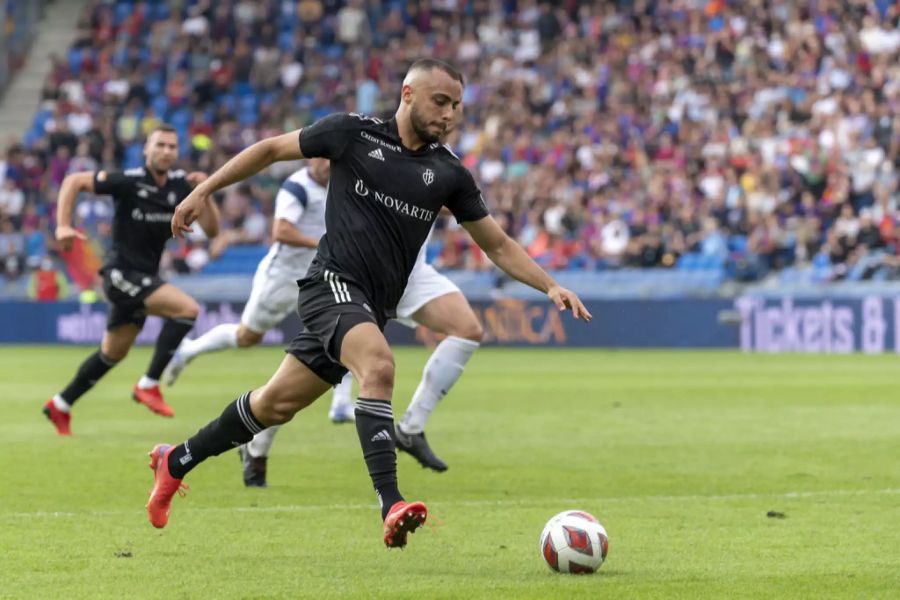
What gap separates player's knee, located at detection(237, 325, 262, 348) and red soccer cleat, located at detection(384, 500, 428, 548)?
6.46 metres

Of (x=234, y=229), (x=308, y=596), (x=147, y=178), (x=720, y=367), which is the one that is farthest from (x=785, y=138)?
(x=308, y=596)

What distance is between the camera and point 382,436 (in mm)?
6797

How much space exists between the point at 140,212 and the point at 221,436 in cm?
615

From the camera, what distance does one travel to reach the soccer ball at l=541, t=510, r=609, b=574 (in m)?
6.55

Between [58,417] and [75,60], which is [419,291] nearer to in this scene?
[58,417]

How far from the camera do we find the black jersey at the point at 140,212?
42.8 ft

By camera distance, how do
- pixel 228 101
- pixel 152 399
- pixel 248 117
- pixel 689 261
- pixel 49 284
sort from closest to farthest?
pixel 152 399 → pixel 689 261 → pixel 49 284 → pixel 248 117 → pixel 228 101

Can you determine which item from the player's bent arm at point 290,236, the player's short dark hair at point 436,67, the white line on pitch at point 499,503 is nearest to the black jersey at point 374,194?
the player's short dark hair at point 436,67

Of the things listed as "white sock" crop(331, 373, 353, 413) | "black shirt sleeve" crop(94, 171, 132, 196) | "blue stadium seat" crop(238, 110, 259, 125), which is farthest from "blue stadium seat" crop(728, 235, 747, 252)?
"black shirt sleeve" crop(94, 171, 132, 196)

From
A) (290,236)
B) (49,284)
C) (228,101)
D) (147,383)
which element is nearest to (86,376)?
(147,383)

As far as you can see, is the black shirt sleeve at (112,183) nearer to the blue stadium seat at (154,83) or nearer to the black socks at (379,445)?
the black socks at (379,445)

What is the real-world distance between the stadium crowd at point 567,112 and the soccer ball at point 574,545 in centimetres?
1978

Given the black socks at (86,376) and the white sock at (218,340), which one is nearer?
the black socks at (86,376)

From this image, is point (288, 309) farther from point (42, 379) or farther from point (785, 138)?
point (785, 138)
